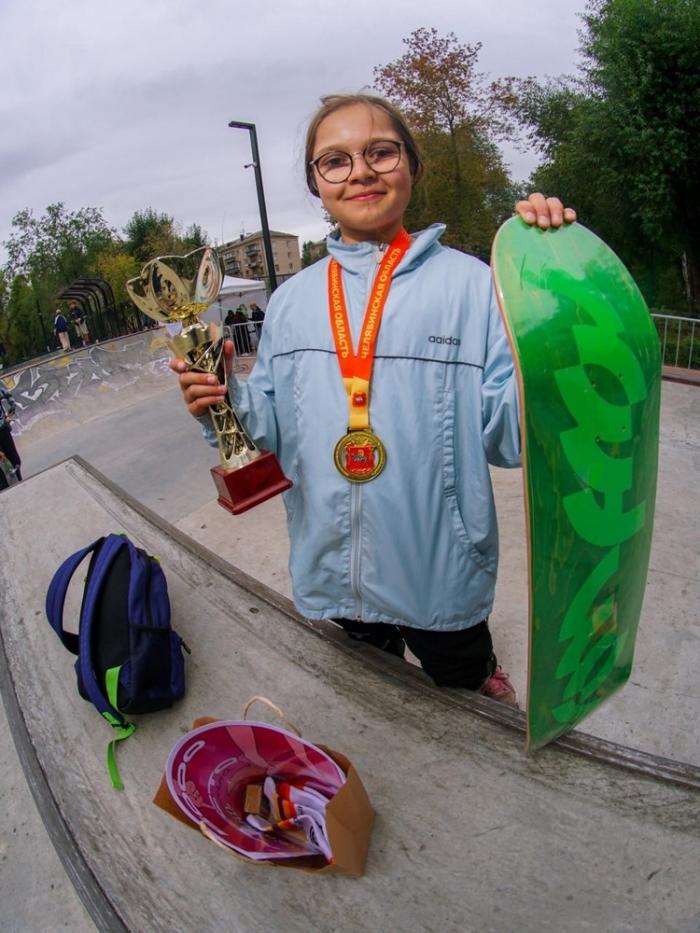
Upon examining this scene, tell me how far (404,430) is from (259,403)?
0.44 metres

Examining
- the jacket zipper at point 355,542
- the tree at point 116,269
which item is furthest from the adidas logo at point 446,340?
the tree at point 116,269

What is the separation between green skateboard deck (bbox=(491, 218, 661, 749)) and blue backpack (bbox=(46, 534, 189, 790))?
1156 millimetres

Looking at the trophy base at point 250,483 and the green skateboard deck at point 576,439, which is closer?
the green skateboard deck at point 576,439

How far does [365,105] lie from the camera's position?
58.4 inches

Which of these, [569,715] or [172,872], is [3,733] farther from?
[569,715]

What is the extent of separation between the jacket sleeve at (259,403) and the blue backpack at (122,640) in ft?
2.38

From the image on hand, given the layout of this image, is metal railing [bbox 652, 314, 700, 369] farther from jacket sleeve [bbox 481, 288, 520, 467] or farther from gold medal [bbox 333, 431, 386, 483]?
gold medal [bbox 333, 431, 386, 483]

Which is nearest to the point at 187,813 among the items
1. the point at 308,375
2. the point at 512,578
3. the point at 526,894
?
the point at 526,894

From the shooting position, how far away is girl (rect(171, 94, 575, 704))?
142 cm

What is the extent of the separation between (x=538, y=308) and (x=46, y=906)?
6.09 feet

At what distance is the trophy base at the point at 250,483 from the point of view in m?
1.49

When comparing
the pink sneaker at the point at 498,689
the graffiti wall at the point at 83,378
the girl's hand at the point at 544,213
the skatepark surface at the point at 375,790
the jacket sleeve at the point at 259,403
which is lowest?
A: the graffiti wall at the point at 83,378

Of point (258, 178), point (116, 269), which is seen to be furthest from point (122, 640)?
point (116, 269)

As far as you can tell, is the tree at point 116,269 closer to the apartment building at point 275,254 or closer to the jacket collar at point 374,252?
the apartment building at point 275,254
